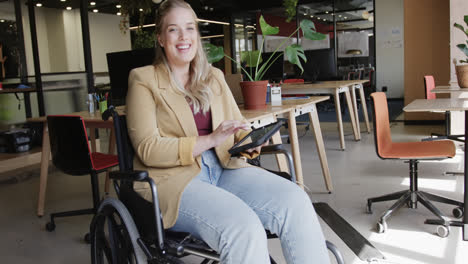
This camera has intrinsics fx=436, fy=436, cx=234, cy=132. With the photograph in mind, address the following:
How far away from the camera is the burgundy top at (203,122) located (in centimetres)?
182

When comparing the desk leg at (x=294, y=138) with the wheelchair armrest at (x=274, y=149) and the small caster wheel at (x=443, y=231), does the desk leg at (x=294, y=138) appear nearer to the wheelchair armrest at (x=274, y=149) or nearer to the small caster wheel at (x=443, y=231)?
the small caster wheel at (x=443, y=231)

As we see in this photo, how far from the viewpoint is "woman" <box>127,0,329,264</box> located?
1450 mm

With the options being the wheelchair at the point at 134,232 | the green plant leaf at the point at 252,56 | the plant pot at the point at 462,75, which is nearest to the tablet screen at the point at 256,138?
the wheelchair at the point at 134,232

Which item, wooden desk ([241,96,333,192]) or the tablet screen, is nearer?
the tablet screen

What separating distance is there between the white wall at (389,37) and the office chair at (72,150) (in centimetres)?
873

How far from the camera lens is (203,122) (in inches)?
72.1

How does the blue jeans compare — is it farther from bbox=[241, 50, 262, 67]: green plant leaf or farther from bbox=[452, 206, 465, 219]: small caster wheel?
bbox=[452, 206, 465, 219]: small caster wheel

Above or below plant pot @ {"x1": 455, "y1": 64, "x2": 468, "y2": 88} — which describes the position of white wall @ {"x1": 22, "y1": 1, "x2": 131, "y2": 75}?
above

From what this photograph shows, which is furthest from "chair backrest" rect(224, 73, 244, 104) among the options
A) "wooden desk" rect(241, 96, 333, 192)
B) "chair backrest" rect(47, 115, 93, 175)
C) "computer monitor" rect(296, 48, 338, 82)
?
"computer monitor" rect(296, 48, 338, 82)

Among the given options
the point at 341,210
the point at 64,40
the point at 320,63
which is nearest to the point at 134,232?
the point at 341,210

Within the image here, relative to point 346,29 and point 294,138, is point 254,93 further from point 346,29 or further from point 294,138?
point 346,29

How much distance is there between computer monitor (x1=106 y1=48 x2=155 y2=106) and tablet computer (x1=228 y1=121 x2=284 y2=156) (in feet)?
5.33

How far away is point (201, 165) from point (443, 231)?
5.38 feet

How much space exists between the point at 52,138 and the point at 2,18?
3.55 metres
